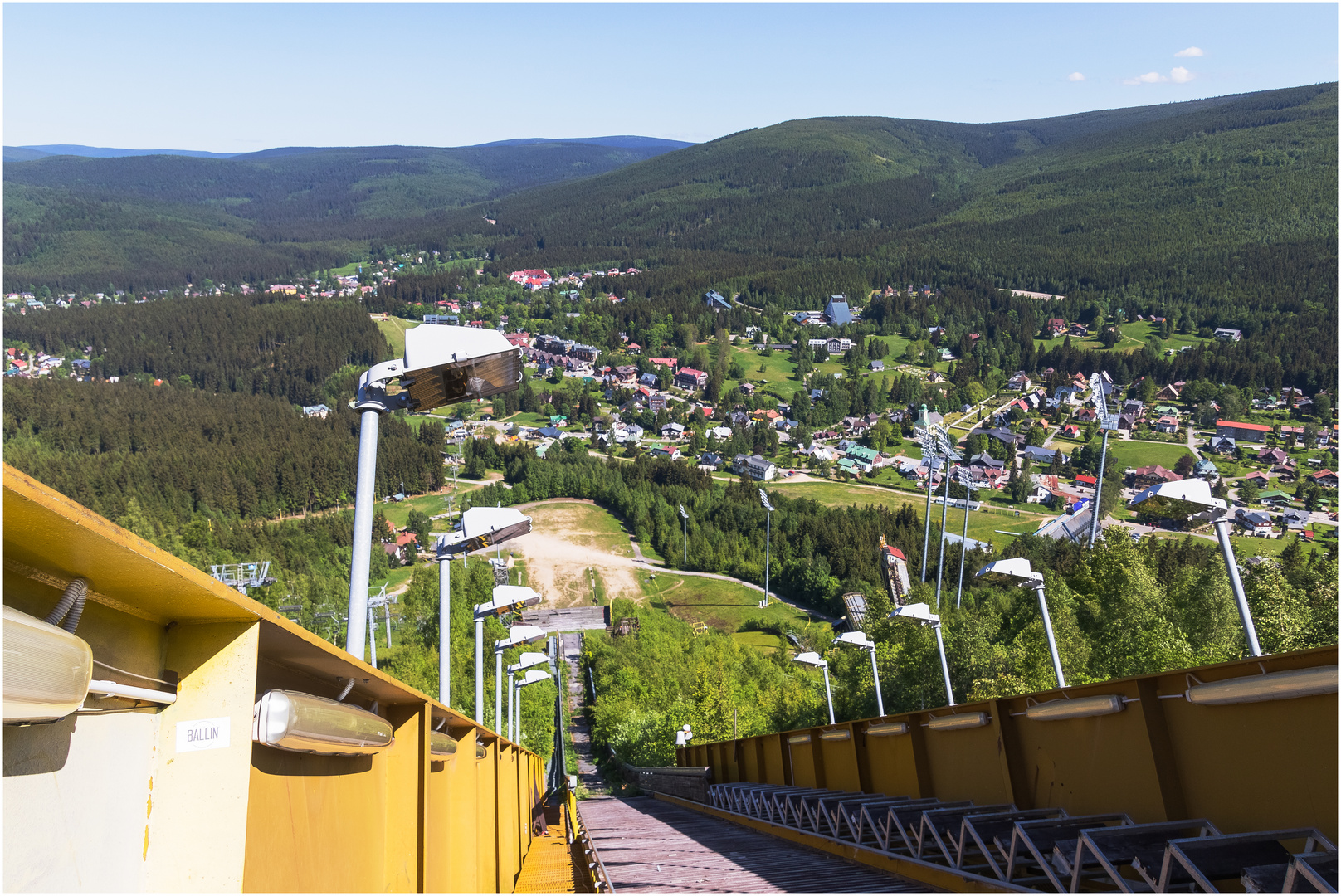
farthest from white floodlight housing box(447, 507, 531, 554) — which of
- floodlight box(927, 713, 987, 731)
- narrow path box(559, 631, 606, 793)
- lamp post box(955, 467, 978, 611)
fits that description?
lamp post box(955, 467, 978, 611)

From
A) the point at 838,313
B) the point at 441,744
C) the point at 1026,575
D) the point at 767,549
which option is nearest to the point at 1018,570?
the point at 1026,575

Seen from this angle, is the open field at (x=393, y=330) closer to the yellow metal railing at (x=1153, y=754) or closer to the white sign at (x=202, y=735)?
the yellow metal railing at (x=1153, y=754)

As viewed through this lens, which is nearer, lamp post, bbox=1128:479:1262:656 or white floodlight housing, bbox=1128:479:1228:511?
lamp post, bbox=1128:479:1262:656

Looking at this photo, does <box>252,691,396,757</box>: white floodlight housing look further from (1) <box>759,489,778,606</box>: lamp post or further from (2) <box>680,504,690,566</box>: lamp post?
(2) <box>680,504,690,566</box>: lamp post

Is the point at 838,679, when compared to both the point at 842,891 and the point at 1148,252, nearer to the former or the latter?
the point at 842,891

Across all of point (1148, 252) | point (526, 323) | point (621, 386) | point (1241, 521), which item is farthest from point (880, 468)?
point (1148, 252)
